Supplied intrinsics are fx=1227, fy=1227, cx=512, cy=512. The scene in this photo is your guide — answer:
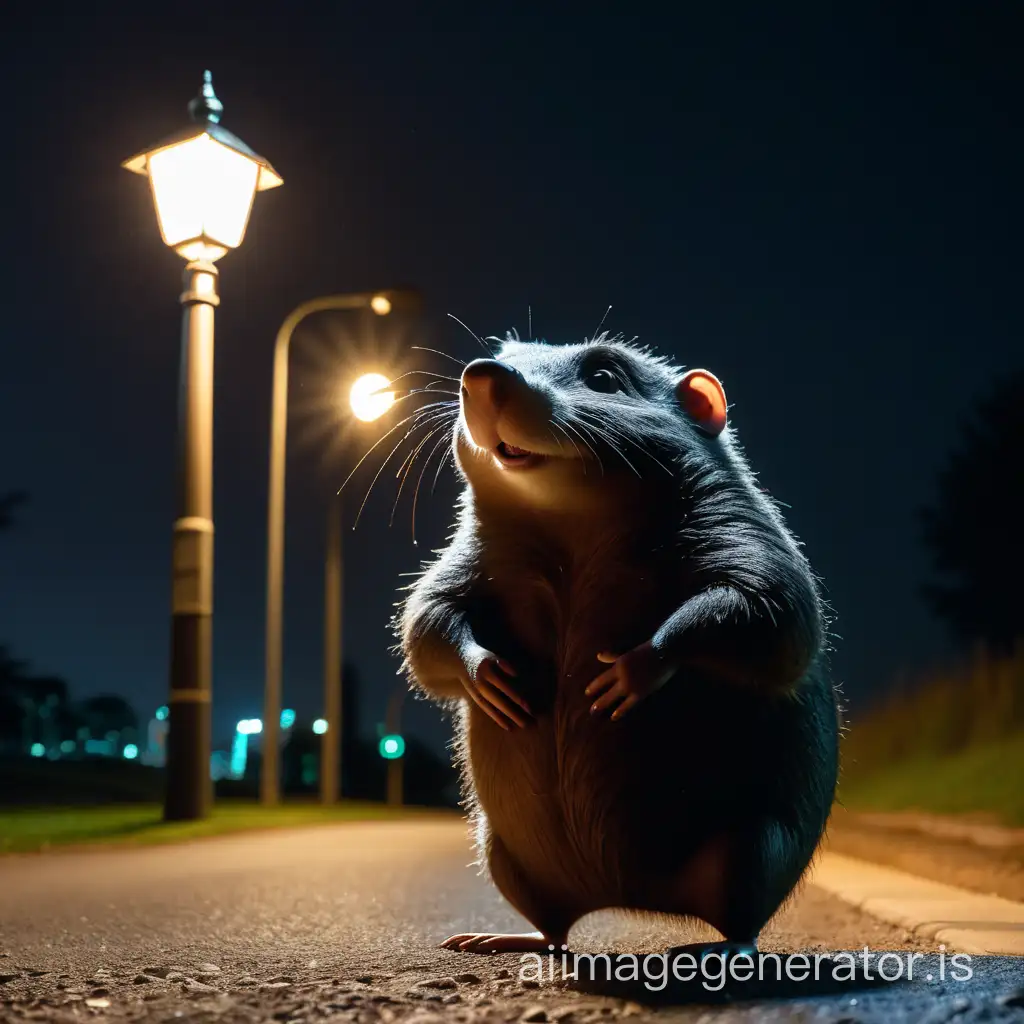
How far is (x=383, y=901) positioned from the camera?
5.76m

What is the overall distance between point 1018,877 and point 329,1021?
632 cm

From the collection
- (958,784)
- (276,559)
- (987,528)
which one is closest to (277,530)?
(276,559)

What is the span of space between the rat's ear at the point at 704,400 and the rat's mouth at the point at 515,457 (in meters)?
0.60

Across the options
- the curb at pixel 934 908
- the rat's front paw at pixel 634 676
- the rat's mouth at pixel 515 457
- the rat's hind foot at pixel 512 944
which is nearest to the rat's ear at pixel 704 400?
the rat's mouth at pixel 515 457

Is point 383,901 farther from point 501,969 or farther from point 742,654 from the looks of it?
point 742,654

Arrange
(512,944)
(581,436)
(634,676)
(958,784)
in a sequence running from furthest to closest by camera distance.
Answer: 1. (958,784)
2. (512,944)
3. (581,436)
4. (634,676)

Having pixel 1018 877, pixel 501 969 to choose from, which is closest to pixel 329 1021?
pixel 501 969

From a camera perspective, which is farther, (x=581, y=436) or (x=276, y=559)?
(x=276, y=559)

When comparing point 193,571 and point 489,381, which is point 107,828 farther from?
point 489,381

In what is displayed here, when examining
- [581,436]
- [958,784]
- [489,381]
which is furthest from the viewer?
[958,784]

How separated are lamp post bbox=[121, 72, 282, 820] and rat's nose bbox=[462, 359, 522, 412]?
256 inches

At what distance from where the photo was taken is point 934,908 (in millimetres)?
5152

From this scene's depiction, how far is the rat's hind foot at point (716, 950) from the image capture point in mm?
2988

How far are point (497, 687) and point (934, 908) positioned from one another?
9.49 feet
